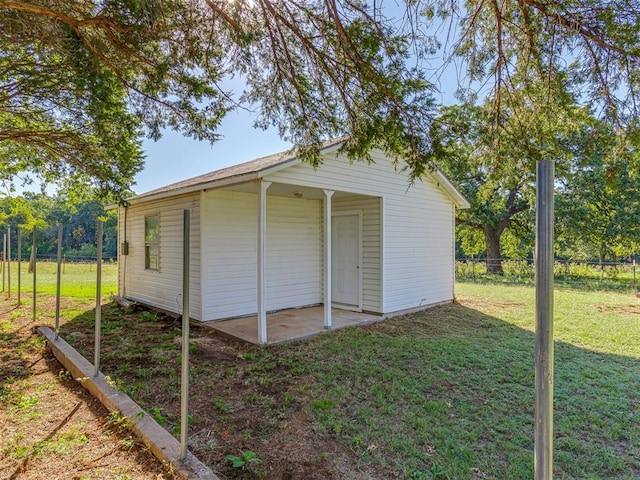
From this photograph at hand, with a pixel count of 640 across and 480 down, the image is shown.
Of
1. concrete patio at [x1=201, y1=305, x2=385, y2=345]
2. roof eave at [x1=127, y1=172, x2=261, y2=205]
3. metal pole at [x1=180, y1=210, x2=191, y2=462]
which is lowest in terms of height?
concrete patio at [x1=201, y1=305, x2=385, y2=345]

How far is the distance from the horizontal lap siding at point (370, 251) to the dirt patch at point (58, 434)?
541 centimetres

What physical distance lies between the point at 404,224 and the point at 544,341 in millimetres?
6961

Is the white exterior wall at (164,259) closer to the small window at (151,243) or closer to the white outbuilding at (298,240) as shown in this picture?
the white outbuilding at (298,240)

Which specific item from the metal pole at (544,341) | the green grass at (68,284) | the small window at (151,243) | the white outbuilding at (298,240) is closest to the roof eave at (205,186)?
the white outbuilding at (298,240)

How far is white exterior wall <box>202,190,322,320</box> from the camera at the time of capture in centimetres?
675

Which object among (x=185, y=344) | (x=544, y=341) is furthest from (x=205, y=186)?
(x=544, y=341)

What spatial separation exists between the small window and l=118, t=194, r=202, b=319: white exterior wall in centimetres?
12

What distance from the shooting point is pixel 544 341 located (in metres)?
1.40

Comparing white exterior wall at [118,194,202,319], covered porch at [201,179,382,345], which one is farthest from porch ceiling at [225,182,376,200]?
white exterior wall at [118,194,202,319]

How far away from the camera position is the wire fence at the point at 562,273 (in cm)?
1411

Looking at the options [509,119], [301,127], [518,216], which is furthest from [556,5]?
[518,216]

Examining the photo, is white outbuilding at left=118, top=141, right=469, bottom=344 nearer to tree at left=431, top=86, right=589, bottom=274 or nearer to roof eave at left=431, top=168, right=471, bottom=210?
roof eave at left=431, top=168, right=471, bottom=210

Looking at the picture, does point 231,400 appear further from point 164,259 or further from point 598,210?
point 598,210

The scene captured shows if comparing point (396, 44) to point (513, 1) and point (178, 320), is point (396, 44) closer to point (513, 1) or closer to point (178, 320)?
point (513, 1)
